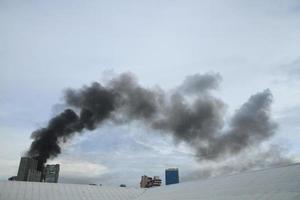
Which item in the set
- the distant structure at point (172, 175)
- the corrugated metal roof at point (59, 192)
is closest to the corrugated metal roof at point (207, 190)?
the corrugated metal roof at point (59, 192)

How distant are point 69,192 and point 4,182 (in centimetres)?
757

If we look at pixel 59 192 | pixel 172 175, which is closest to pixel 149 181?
pixel 172 175

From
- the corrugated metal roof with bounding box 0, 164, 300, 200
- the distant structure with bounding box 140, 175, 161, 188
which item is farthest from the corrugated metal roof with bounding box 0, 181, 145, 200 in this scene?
the distant structure with bounding box 140, 175, 161, 188

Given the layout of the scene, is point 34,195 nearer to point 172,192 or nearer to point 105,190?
point 105,190

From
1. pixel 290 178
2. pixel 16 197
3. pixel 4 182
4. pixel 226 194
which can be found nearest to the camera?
pixel 290 178

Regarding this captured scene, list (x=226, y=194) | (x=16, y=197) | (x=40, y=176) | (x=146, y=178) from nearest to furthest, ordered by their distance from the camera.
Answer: (x=226, y=194) → (x=16, y=197) → (x=40, y=176) → (x=146, y=178)

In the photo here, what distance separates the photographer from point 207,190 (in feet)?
91.3

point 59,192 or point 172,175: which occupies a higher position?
point 172,175

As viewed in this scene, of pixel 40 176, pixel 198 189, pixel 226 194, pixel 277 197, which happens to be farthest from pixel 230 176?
pixel 40 176

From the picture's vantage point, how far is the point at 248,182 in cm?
2455

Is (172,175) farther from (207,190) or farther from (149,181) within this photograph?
(207,190)

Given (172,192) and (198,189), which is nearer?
(198,189)

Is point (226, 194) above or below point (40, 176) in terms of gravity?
below

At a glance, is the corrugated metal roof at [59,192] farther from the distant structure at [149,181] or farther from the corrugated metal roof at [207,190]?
the distant structure at [149,181]
